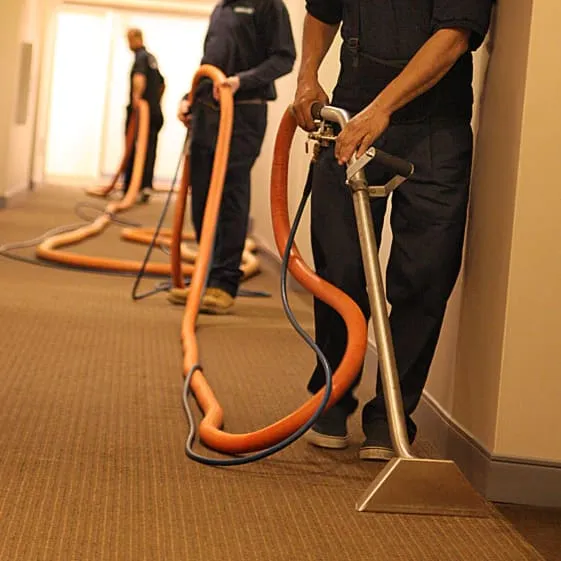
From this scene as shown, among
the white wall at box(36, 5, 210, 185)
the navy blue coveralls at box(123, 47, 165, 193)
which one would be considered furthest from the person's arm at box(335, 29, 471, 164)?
the white wall at box(36, 5, 210, 185)

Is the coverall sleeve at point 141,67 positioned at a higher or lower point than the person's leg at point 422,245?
higher

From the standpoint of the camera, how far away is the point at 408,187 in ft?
8.17

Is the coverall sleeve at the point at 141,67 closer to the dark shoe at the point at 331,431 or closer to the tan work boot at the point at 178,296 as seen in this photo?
the tan work boot at the point at 178,296

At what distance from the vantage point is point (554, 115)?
236cm

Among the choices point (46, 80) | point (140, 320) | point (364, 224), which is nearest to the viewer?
point (364, 224)

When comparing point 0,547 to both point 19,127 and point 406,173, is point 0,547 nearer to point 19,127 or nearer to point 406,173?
point 406,173

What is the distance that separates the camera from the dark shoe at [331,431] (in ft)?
8.66

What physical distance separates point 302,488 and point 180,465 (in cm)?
25

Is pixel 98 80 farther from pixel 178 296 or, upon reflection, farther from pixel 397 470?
pixel 397 470

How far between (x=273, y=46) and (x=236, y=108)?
0.26m

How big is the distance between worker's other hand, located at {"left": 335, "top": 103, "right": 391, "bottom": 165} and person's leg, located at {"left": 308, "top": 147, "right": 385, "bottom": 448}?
0.78ft

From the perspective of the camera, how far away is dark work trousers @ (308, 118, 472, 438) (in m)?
2.47

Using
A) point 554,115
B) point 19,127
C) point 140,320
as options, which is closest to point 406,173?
point 554,115

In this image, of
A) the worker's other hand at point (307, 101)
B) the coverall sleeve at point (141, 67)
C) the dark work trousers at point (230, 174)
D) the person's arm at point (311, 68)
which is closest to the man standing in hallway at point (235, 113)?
the dark work trousers at point (230, 174)
